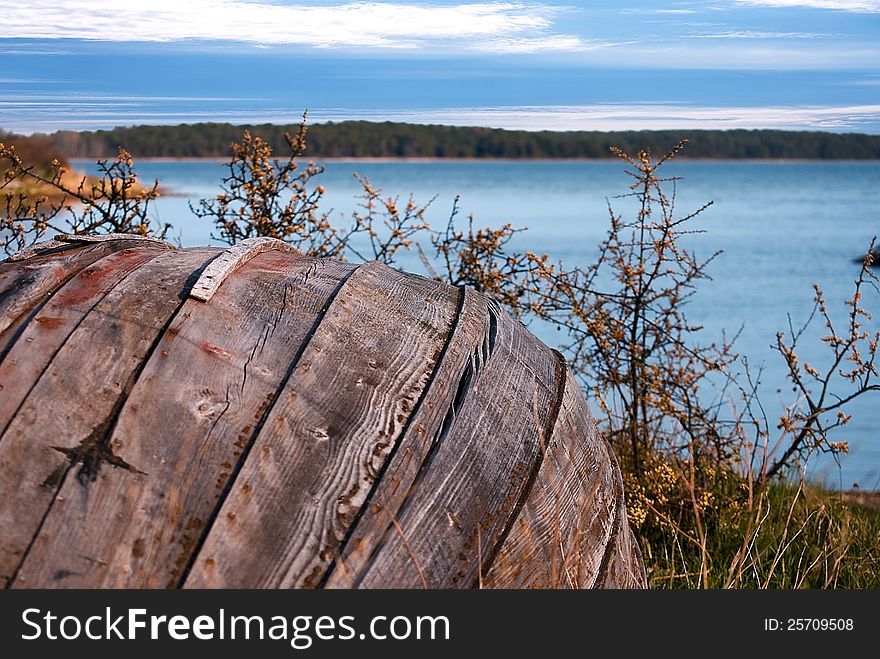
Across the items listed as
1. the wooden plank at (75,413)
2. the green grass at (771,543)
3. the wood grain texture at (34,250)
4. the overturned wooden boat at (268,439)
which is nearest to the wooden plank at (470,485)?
the overturned wooden boat at (268,439)

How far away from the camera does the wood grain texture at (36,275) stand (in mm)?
2719

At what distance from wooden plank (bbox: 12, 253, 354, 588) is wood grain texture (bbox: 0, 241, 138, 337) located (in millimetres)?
464

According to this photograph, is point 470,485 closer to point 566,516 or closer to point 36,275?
point 566,516

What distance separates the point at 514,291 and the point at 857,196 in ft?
164

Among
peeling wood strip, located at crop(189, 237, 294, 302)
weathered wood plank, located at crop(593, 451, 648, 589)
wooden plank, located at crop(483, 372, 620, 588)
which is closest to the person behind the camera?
wooden plank, located at crop(483, 372, 620, 588)

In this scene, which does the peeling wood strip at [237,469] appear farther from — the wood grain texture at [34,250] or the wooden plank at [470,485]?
the wood grain texture at [34,250]

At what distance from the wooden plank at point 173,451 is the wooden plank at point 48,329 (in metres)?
0.28

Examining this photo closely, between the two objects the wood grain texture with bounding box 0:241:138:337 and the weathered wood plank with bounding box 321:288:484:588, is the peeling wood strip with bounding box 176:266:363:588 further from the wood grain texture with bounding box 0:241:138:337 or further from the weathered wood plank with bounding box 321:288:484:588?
the wood grain texture with bounding box 0:241:138:337

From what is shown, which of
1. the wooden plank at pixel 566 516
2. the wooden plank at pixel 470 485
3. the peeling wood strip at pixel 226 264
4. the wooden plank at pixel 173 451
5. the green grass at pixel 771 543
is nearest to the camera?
the wooden plank at pixel 173 451

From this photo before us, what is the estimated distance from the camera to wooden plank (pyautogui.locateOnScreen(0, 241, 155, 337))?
2719 mm

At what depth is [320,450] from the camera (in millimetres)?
2461

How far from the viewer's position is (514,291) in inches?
241

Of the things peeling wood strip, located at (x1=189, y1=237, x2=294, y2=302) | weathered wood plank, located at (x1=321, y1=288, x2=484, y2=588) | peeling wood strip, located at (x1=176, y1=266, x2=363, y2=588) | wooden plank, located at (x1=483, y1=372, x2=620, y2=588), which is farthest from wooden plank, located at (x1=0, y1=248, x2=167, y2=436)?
wooden plank, located at (x1=483, y1=372, x2=620, y2=588)
